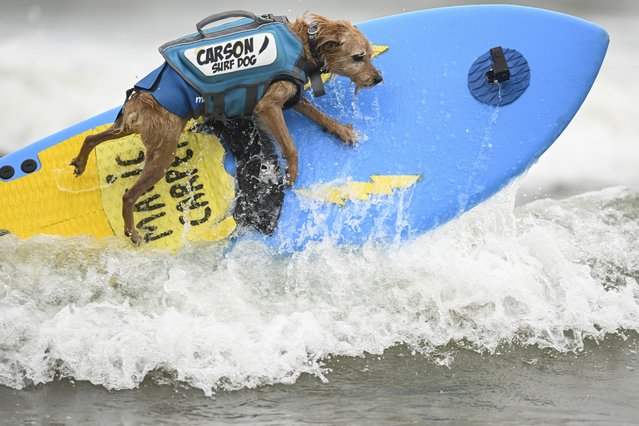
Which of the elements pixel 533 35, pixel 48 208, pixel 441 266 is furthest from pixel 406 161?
pixel 48 208

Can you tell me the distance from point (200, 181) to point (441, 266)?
1.21 meters

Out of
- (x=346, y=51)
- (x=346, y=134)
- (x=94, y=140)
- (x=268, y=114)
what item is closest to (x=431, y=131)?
(x=346, y=134)

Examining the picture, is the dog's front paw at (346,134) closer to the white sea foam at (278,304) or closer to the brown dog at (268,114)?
the brown dog at (268,114)

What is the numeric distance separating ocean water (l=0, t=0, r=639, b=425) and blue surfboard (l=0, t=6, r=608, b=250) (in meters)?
0.15

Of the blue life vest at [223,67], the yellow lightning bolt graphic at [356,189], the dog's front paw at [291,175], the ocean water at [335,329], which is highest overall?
the blue life vest at [223,67]

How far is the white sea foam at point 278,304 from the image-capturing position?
324 cm

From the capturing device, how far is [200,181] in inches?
161

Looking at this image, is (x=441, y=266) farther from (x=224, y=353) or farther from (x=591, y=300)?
(x=224, y=353)

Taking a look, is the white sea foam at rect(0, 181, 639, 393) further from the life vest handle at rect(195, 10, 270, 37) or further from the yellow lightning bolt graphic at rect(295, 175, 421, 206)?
the life vest handle at rect(195, 10, 270, 37)

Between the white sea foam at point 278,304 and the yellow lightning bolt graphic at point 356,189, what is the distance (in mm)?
249

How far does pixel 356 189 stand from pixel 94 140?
1.25m

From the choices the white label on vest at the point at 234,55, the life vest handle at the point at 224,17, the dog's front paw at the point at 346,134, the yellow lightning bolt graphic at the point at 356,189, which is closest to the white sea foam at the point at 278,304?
the yellow lightning bolt graphic at the point at 356,189

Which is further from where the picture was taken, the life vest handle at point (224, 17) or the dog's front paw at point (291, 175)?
the dog's front paw at point (291, 175)

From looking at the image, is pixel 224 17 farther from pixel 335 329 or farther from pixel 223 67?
pixel 335 329
